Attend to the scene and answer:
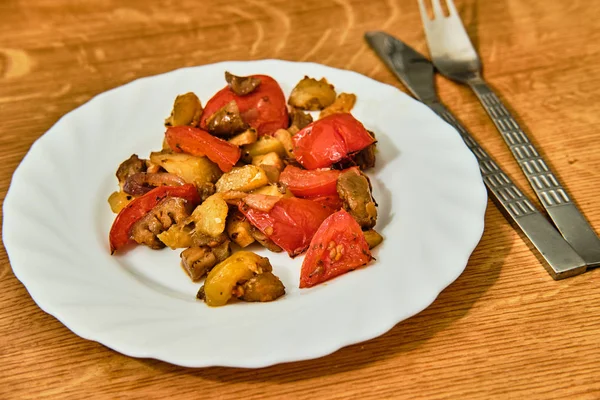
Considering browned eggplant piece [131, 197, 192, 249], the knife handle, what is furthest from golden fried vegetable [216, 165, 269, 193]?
the knife handle

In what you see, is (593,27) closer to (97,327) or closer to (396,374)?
(396,374)

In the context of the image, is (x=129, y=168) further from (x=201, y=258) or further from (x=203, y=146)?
(x=201, y=258)

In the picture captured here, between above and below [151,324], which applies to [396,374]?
below

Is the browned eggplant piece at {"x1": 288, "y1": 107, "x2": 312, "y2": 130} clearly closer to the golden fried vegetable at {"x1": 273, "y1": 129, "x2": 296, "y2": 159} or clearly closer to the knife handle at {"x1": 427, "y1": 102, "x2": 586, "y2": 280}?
the golden fried vegetable at {"x1": 273, "y1": 129, "x2": 296, "y2": 159}

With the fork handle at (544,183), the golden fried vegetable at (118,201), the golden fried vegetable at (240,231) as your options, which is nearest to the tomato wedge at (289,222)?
the golden fried vegetable at (240,231)

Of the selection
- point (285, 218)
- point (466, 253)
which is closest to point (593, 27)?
point (466, 253)

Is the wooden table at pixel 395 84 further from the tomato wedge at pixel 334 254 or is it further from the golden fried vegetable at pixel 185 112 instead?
the golden fried vegetable at pixel 185 112
